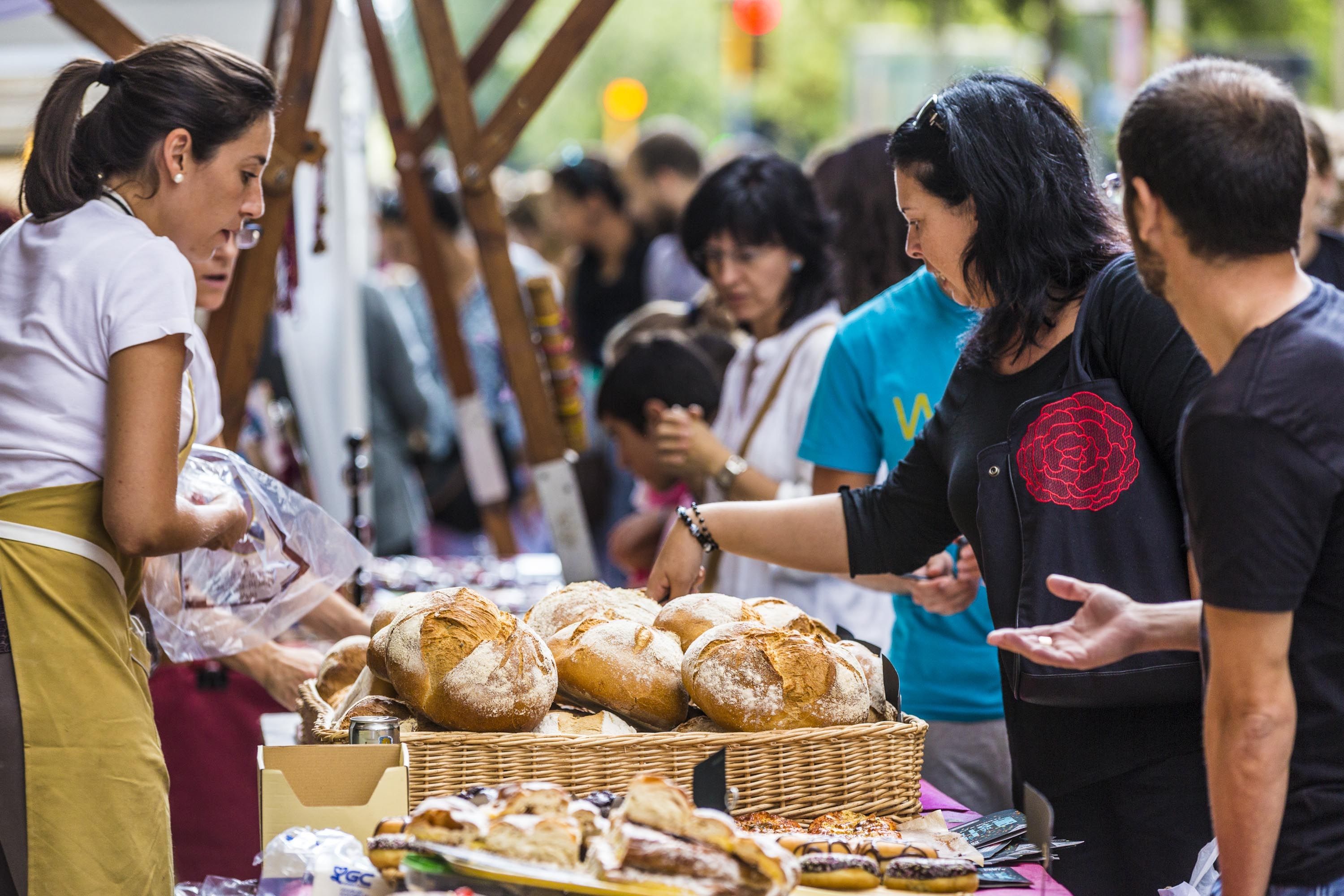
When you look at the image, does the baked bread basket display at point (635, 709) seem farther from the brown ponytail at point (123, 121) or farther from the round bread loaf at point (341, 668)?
the brown ponytail at point (123, 121)

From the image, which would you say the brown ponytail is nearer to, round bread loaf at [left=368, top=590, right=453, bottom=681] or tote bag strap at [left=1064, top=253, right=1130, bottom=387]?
round bread loaf at [left=368, top=590, right=453, bottom=681]

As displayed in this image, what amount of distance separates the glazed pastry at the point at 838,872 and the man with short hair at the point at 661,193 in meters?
5.04

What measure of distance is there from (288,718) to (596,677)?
0.91 metres

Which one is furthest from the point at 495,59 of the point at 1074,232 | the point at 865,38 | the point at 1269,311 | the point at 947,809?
the point at 865,38

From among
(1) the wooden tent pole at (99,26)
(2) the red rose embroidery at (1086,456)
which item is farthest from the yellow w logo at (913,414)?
(1) the wooden tent pole at (99,26)

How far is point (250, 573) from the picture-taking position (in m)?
2.37

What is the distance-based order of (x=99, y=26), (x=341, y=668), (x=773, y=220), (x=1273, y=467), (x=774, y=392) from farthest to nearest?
(x=773, y=220)
(x=774, y=392)
(x=99, y=26)
(x=341, y=668)
(x=1273, y=467)

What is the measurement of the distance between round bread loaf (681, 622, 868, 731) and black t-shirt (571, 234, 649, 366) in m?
4.74

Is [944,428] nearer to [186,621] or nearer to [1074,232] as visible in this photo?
[1074,232]

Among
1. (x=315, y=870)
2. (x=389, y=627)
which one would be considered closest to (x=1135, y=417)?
(x=389, y=627)

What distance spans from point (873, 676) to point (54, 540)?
1.22 metres

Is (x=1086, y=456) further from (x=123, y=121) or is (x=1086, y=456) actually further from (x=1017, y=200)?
(x=123, y=121)

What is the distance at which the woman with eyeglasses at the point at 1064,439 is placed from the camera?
5.97 ft

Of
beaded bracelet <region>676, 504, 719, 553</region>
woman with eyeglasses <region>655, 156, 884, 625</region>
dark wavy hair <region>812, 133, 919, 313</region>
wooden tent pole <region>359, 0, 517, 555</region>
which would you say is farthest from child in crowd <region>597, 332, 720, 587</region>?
beaded bracelet <region>676, 504, 719, 553</region>
